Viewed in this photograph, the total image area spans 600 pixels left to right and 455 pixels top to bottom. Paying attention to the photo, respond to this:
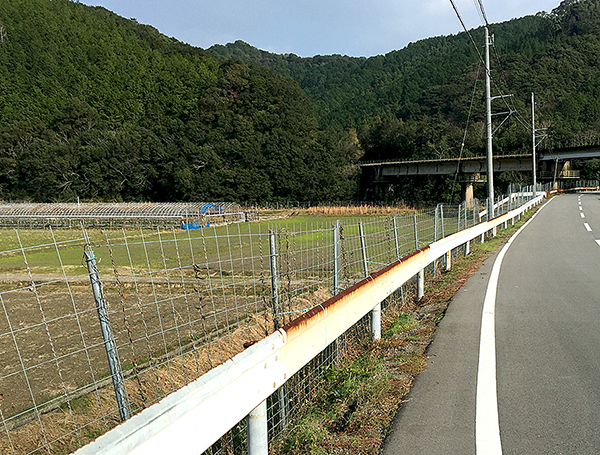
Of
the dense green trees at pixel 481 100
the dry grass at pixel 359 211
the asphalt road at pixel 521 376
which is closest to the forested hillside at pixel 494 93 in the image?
the dense green trees at pixel 481 100

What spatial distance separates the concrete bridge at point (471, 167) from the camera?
190 ft

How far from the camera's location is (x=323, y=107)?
136 metres

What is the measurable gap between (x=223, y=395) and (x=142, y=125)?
101511 millimetres

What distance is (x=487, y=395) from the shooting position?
432 cm

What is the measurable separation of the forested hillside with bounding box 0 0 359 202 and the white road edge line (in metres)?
66.2

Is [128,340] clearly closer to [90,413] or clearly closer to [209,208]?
[90,413]

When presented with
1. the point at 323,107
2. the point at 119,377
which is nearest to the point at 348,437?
the point at 119,377

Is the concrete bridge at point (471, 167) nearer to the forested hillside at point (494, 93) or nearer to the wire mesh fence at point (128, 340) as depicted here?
the forested hillside at point (494, 93)

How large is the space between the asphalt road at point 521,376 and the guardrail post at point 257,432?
3.37 ft

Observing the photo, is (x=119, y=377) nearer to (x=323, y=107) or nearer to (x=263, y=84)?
(x=263, y=84)

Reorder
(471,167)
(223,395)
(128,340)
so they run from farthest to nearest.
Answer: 1. (471,167)
2. (128,340)
3. (223,395)

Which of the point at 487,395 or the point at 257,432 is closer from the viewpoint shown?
the point at 257,432

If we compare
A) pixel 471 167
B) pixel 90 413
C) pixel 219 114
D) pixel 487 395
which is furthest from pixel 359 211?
pixel 487 395

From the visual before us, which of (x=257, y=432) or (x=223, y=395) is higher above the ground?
(x=223, y=395)
